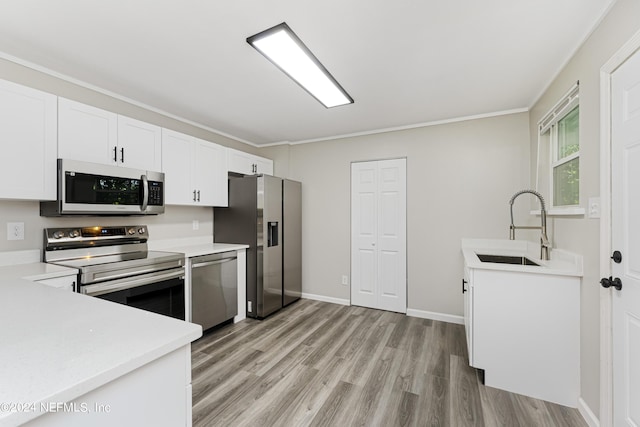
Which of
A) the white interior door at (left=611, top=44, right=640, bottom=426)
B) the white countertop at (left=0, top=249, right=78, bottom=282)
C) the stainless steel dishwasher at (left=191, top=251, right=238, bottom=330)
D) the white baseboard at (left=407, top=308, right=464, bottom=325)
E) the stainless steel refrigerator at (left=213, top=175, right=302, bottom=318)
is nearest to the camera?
the white interior door at (left=611, top=44, right=640, bottom=426)

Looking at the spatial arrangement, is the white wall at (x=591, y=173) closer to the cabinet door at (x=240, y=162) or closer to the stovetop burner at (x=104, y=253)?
the stovetop burner at (x=104, y=253)

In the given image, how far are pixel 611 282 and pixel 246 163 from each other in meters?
3.70

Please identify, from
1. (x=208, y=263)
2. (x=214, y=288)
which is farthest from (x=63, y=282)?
(x=214, y=288)

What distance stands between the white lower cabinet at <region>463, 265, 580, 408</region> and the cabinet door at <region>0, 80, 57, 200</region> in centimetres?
330

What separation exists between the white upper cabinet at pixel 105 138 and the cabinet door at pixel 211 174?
0.47 meters

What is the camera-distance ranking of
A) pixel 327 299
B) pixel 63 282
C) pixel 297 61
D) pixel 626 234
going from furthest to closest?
pixel 327 299 < pixel 297 61 < pixel 63 282 < pixel 626 234

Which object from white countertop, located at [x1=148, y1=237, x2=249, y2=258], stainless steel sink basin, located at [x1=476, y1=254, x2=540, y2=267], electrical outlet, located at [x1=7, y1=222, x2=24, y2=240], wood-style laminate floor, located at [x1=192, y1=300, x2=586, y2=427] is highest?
electrical outlet, located at [x1=7, y1=222, x2=24, y2=240]

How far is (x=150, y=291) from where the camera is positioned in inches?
94.3

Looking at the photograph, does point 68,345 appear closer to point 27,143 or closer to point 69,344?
point 69,344

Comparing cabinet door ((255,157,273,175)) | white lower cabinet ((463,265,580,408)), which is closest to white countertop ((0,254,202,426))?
white lower cabinet ((463,265,580,408))

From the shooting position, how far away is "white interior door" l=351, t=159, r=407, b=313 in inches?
143

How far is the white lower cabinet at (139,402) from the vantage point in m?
0.61

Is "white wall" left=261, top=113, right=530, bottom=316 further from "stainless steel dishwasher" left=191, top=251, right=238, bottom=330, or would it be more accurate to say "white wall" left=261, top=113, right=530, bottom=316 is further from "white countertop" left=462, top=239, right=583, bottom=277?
"stainless steel dishwasher" left=191, top=251, right=238, bottom=330

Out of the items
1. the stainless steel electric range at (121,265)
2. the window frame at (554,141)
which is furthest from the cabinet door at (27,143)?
the window frame at (554,141)
